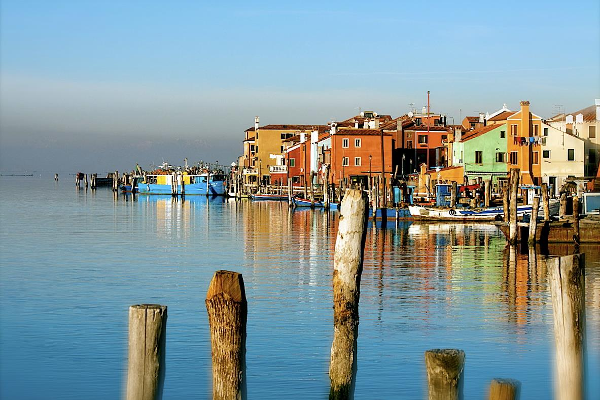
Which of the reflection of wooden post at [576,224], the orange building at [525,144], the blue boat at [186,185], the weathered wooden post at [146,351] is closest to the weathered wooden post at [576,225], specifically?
the reflection of wooden post at [576,224]

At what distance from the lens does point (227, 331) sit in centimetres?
932

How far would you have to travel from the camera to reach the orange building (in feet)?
233

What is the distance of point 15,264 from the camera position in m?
35.0

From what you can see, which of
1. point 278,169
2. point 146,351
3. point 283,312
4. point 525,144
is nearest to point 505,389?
point 146,351

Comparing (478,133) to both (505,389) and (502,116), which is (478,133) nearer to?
(502,116)

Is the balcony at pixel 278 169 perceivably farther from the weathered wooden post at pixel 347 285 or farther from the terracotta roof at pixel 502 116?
the weathered wooden post at pixel 347 285

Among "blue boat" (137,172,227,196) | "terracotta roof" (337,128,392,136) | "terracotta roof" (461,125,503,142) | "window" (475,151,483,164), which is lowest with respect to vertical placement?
"blue boat" (137,172,227,196)

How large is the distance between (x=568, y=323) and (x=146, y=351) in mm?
3944

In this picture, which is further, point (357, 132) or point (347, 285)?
point (357, 132)

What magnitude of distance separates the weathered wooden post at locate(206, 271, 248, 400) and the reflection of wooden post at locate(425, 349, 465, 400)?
2.02 m

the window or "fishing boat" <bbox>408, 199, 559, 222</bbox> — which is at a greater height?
the window

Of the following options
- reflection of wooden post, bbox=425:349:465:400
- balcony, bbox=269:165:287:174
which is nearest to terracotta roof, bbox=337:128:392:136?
balcony, bbox=269:165:287:174

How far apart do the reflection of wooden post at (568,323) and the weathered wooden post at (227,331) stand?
301 centimetres

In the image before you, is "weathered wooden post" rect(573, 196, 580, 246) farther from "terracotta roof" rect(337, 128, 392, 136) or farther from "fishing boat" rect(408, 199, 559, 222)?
"terracotta roof" rect(337, 128, 392, 136)
